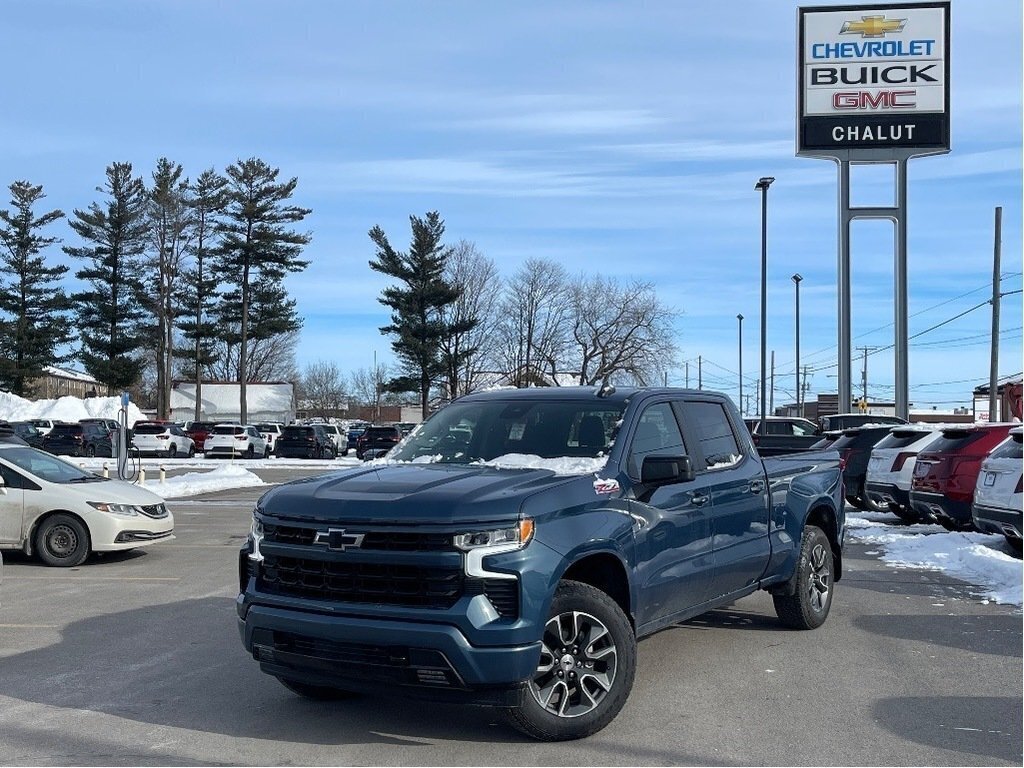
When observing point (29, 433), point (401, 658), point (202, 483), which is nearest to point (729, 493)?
point (401, 658)

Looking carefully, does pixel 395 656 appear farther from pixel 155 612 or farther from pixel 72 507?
pixel 72 507

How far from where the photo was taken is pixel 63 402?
67625mm

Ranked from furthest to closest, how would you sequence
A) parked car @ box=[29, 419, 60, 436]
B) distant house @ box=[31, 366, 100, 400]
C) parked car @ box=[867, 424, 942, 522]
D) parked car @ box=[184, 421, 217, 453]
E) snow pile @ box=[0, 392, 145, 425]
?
1. distant house @ box=[31, 366, 100, 400]
2. snow pile @ box=[0, 392, 145, 425]
3. parked car @ box=[184, 421, 217, 453]
4. parked car @ box=[29, 419, 60, 436]
5. parked car @ box=[867, 424, 942, 522]

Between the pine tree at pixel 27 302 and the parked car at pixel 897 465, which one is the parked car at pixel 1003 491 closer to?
the parked car at pixel 897 465

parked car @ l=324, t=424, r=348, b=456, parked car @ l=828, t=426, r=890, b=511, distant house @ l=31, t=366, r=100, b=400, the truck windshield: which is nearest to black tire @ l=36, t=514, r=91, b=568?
the truck windshield

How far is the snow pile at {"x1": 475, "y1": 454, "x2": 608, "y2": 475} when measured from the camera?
19.6ft

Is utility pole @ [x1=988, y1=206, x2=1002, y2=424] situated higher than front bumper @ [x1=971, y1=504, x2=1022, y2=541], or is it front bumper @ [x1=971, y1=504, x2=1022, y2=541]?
utility pole @ [x1=988, y1=206, x2=1002, y2=424]

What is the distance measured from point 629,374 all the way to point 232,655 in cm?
5147

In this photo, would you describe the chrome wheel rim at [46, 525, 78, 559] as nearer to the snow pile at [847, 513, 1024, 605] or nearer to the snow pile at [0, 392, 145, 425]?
the snow pile at [847, 513, 1024, 605]

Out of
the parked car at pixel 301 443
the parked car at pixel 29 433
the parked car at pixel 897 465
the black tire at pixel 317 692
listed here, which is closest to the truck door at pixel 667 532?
the black tire at pixel 317 692

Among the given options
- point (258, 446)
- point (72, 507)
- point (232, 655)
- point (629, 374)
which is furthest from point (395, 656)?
point (629, 374)

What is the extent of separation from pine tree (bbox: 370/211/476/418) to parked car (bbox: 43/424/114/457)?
755 inches

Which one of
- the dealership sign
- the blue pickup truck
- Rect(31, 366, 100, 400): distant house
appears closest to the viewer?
the blue pickup truck

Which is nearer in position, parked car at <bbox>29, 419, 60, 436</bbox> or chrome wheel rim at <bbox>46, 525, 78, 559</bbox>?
chrome wheel rim at <bbox>46, 525, 78, 559</bbox>
